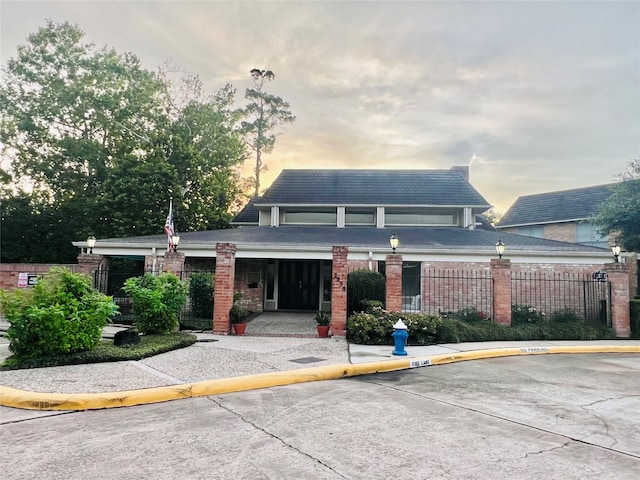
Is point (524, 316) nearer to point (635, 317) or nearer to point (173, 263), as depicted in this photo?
point (635, 317)

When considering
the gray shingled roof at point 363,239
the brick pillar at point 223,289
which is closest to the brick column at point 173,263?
the brick pillar at point 223,289

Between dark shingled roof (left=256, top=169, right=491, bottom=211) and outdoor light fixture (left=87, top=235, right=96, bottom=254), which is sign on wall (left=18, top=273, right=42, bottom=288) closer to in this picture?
outdoor light fixture (left=87, top=235, right=96, bottom=254)

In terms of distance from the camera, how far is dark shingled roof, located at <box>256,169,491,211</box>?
21.1m

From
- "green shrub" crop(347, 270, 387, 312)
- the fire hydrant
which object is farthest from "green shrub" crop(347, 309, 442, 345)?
"green shrub" crop(347, 270, 387, 312)

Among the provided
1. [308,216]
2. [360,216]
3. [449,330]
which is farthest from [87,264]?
[360,216]

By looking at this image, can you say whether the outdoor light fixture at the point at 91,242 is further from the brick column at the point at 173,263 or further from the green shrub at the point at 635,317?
the green shrub at the point at 635,317

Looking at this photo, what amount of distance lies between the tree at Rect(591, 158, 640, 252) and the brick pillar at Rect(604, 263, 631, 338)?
21.2ft

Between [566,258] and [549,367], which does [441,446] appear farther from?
[566,258]

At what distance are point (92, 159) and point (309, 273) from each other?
16541mm

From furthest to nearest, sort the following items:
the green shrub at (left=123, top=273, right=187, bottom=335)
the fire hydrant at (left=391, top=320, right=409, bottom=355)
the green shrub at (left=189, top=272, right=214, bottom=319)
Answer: the green shrub at (left=189, top=272, right=214, bottom=319) → the green shrub at (left=123, top=273, right=187, bottom=335) → the fire hydrant at (left=391, top=320, right=409, bottom=355)

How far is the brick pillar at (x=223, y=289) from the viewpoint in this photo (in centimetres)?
1185

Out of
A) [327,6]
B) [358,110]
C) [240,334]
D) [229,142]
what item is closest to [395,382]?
[240,334]

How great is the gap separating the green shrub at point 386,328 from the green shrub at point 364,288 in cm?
289

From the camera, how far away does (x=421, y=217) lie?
21.2 meters
